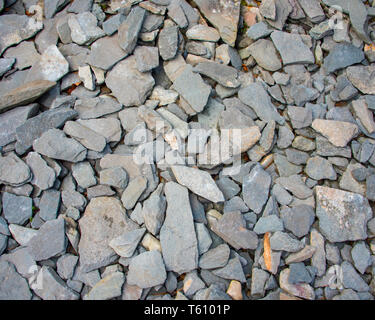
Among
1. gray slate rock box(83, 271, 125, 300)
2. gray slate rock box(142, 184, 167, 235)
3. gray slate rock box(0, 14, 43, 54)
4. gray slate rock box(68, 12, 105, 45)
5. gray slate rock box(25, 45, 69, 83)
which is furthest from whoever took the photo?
gray slate rock box(0, 14, 43, 54)

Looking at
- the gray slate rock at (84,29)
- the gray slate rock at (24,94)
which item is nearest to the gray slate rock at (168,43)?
the gray slate rock at (84,29)

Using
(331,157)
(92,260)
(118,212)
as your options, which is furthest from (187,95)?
(92,260)

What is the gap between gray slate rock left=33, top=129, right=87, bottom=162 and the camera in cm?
269

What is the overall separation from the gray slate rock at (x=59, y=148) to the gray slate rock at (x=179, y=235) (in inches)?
31.5

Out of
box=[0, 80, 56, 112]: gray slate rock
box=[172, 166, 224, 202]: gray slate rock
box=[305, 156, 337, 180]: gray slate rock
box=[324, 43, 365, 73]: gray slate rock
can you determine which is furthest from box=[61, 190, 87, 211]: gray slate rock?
box=[324, 43, 365, 73]: gray slate rock

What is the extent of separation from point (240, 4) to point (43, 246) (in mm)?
2793

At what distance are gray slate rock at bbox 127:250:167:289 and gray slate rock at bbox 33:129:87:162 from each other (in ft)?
3.12

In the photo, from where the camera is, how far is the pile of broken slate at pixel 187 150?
97.3 inches

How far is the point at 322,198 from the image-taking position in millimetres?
2662

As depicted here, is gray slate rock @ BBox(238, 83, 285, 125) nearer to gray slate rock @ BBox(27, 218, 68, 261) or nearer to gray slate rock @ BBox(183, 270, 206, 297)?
gray slate rock @ BBox(183, 270, 206, 297)

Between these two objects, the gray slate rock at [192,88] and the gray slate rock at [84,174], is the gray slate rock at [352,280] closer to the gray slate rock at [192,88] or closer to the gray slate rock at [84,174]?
the gray slate rock at [192,88]

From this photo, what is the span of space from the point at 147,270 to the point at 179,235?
0.34m

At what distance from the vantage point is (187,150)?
2770mm
